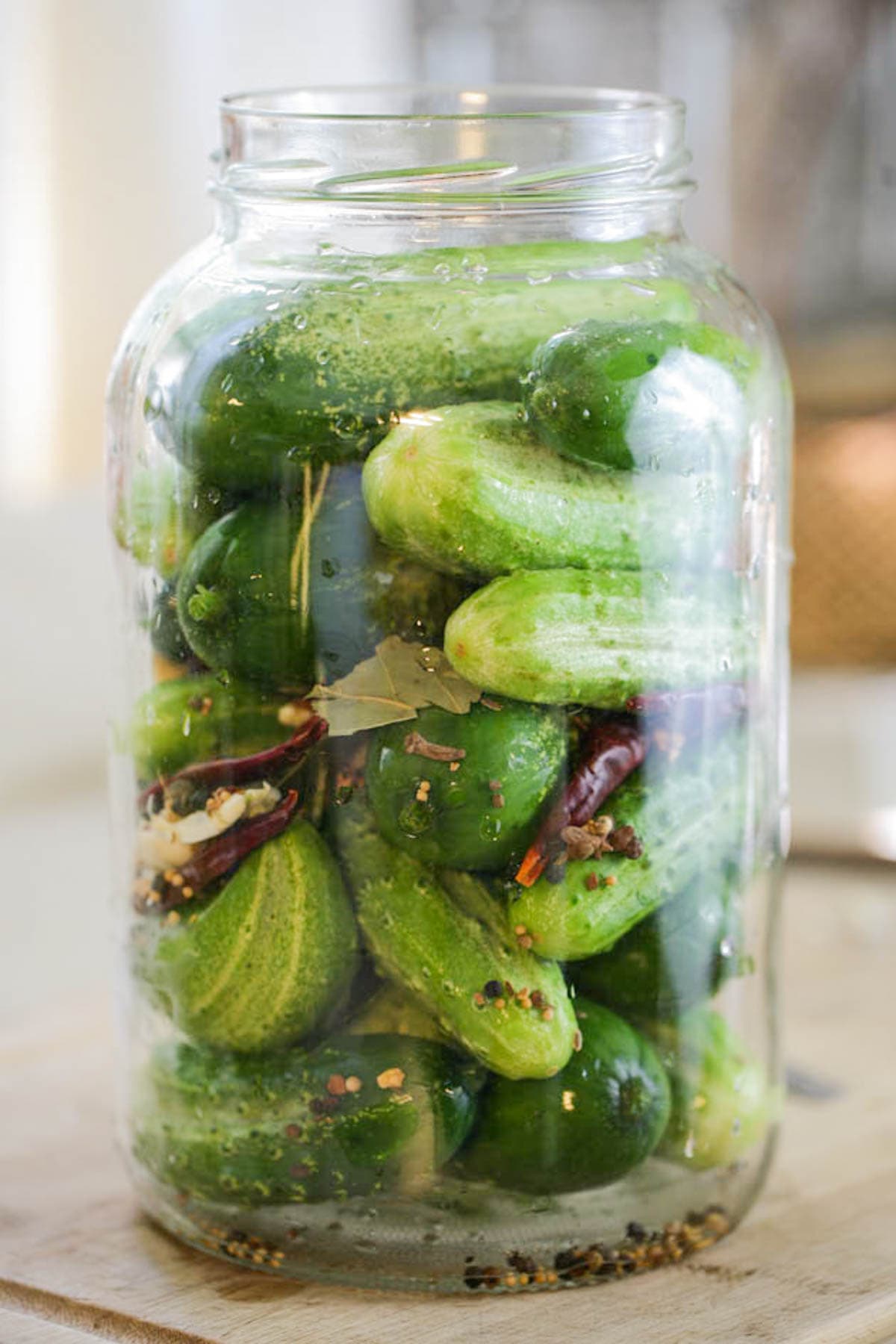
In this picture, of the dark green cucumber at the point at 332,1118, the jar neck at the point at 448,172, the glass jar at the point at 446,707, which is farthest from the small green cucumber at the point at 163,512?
the dark green cucumber at the point at 332,1118

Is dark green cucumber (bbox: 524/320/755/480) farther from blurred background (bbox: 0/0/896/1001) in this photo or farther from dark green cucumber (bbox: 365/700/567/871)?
blurred background (bbox: 0/0/896/1001)

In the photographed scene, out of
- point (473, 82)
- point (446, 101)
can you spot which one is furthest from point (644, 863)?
point (473, 82)

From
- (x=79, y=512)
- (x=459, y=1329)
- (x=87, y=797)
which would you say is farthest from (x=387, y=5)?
(x=459, y=1329)

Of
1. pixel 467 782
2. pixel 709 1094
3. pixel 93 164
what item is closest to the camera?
pixel 467 782

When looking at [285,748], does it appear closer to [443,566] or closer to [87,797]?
[443,566]

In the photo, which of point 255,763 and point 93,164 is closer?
point 255,763

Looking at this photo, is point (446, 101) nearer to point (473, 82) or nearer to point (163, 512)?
point (163, 512)

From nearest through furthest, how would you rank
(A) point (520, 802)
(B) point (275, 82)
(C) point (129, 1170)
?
(A) point (520, 802) < (C) point (129, 1170) < (B) point (275, 82)
